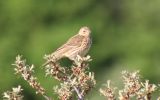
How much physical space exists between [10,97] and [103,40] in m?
26.0

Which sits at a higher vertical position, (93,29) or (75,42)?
(93,29)

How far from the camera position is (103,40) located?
32.8 metres

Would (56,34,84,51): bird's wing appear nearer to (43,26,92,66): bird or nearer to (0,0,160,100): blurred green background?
(43,26,92,66): bird

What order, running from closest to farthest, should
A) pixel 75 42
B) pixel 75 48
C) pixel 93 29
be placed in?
pixel 75 48
pixel 75 42
pixel 93 29

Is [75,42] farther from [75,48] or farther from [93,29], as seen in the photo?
[93,29]

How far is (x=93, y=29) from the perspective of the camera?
32062mm

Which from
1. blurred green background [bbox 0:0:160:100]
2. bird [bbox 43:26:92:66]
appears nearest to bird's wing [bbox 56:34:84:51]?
bird [bbox 43:26:92:66]

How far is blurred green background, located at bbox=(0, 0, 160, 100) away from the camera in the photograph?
3064 cm

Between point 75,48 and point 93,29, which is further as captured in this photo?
point 93,29

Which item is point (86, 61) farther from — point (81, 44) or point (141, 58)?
point (141, 58)

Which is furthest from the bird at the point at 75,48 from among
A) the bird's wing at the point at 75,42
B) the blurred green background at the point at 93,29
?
the blurred green background at the point at 93,29

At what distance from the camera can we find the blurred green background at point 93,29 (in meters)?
30.6

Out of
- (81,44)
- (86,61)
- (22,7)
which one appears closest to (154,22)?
(22,7)

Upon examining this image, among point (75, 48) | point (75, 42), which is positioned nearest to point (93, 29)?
point (75, 42)
